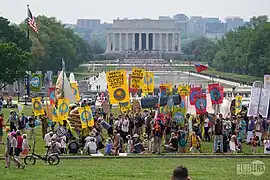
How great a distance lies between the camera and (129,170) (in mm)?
22047

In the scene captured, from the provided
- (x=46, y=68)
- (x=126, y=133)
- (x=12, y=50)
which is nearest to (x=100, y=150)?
(x=126, y=133)

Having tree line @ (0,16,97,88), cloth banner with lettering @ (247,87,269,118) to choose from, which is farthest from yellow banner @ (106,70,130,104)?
tree line @ (0,16,97,88)

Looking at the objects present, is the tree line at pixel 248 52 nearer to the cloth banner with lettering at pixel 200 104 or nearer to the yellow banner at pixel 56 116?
the cloth banner with lettering at pixel 200 104

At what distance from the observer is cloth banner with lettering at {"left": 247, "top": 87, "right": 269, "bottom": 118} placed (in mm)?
28844

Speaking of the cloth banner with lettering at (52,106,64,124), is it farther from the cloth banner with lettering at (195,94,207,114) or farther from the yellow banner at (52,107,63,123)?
the cloth banner with lettering at (195,94,207,114)

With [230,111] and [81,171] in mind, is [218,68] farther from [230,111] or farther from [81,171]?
[81,171]

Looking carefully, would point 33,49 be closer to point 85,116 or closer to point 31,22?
point 31,22

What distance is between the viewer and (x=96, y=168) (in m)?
22.4

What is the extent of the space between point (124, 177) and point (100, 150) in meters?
7.27

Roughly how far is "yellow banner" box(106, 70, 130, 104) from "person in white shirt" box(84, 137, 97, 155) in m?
4.45

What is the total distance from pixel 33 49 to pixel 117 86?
59406mm

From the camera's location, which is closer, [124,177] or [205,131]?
[124,177]

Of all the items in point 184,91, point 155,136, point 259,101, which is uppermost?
point 259,101

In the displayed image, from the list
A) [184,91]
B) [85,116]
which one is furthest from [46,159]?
[184,91]
